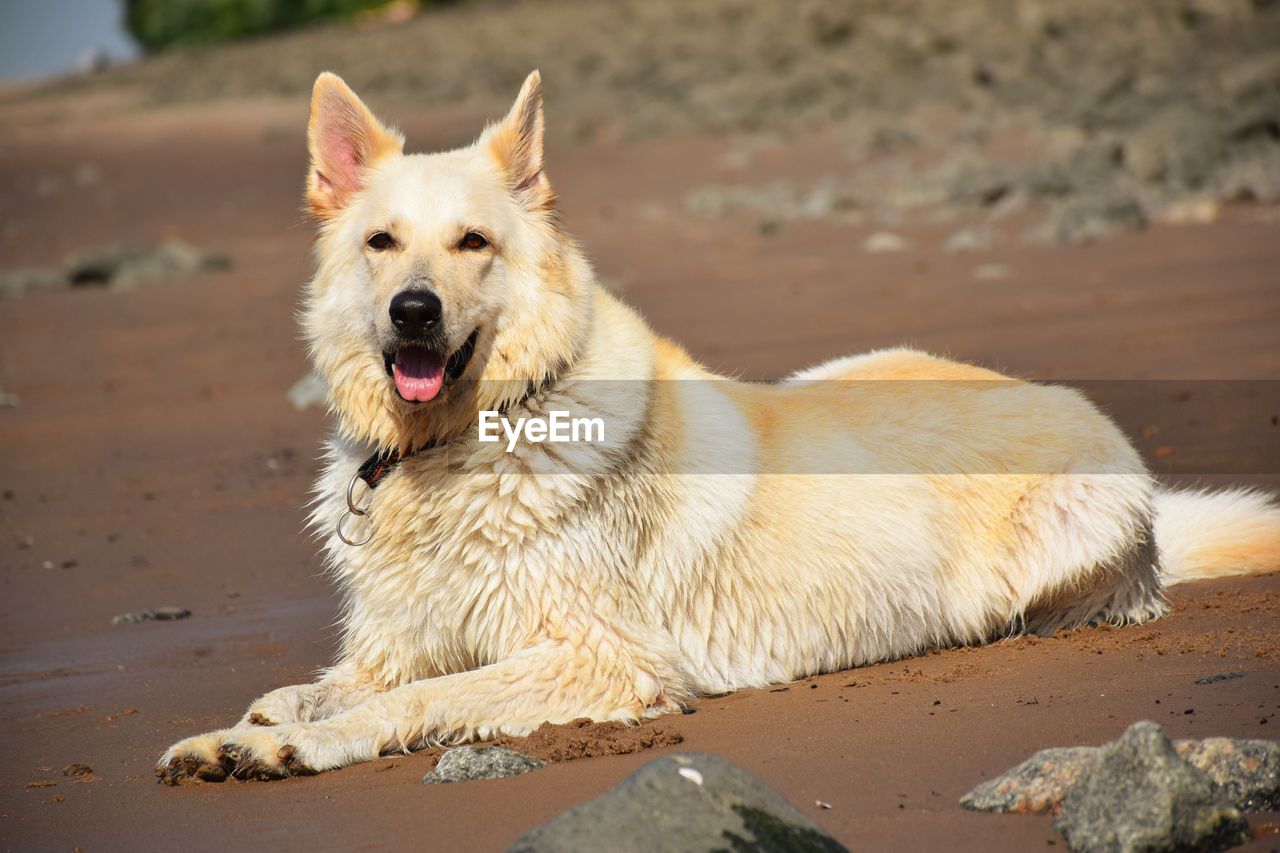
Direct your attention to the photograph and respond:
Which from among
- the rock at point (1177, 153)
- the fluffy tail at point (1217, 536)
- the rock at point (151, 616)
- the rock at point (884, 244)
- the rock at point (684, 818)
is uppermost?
the rock at point (1177, 153)

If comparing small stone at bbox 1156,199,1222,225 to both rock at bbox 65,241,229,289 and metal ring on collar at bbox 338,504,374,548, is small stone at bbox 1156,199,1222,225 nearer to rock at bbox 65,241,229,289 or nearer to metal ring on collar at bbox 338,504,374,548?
rock at bbox 65,241,229,289

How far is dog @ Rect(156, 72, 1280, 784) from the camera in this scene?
192 inches

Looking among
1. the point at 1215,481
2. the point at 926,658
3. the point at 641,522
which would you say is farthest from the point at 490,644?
the point at 1215,481

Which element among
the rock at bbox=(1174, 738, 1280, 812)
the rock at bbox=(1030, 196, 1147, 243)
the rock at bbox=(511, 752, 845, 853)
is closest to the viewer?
the rock at bbox=(511, 752, 845, 853)

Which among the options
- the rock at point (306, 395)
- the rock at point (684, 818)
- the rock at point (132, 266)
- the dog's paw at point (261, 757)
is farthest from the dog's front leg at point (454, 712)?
the rock at point (132, 266)

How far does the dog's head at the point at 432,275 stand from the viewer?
500 centimetres

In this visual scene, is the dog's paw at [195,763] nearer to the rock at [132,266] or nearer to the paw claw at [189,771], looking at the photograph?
the paw claw at [189,771]

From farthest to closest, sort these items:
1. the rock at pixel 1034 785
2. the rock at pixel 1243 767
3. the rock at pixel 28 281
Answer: the rock at pixel 28 281 < the rock at pixel 1034 785 < the rock at pixel 1243 767

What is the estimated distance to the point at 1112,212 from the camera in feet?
48.1

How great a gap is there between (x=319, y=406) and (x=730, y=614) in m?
6.38

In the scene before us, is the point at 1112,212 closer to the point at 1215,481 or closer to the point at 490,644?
the point at 1215,481

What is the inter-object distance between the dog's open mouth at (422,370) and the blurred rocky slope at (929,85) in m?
10.7

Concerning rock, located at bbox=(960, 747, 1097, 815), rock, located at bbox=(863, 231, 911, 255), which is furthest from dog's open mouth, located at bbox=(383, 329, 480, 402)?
rock, located at bbox=(863, 231, 911, 255)

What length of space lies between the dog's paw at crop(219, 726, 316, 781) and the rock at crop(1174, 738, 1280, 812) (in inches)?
98.6
